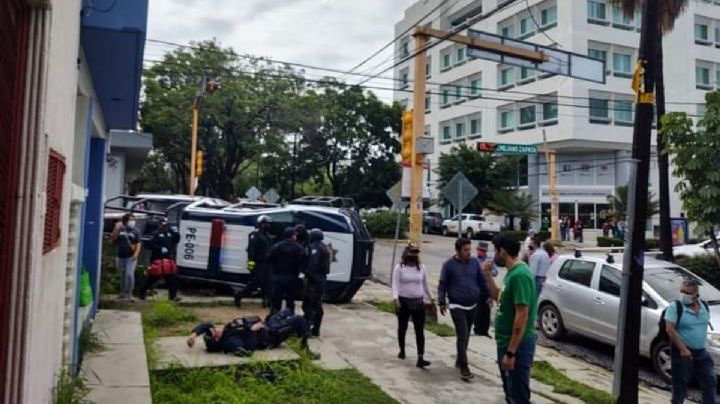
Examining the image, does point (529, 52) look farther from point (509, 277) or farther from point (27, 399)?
point (27, 399)

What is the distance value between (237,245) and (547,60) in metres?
8.98

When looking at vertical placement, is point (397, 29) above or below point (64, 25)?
above

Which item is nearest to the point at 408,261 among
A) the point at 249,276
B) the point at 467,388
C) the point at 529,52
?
the point at 467,388

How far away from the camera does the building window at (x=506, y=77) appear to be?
43531mm

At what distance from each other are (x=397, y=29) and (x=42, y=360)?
57.4m

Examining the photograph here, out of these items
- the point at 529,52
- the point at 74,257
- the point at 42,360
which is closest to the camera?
the point at 42,360

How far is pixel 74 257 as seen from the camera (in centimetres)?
591

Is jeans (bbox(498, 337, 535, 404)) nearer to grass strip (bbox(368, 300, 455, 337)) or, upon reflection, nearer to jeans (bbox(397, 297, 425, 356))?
jeans (bbox(397, 297, 425, 356))

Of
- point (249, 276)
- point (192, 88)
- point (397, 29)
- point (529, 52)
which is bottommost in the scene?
point (249, 276)

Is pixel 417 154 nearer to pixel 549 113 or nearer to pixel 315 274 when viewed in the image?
pixel 315 274

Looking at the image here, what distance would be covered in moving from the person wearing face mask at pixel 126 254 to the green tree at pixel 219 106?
21610 mm

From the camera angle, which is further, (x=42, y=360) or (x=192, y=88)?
(x=192, y=88)

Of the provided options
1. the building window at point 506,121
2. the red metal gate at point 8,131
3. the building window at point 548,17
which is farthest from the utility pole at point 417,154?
the building window at point 506,121

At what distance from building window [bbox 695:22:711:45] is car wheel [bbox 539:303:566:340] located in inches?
1580
